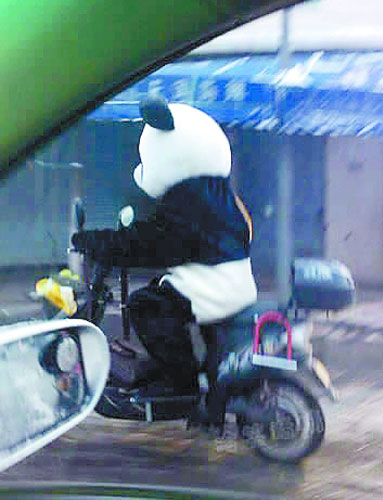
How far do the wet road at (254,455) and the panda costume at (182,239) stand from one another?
0.19 meters

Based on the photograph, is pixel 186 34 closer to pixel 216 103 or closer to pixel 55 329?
pixel 216 103

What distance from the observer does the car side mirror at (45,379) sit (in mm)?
2117

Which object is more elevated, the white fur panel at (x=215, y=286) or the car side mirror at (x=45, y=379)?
the white fur panel at (x=215, y=286)

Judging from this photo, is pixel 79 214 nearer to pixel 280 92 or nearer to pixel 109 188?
pixel 109 188

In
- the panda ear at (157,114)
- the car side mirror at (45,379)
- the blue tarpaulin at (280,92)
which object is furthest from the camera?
the panda ear at (157,114)

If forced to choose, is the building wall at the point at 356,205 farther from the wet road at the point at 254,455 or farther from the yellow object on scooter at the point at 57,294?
the yellow object on scooter at the point at 57,294

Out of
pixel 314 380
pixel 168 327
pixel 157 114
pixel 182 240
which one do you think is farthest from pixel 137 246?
pixel 314 380

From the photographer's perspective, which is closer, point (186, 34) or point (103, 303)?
point (186, 34)

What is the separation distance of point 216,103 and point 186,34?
0.20 m

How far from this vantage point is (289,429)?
2.35m

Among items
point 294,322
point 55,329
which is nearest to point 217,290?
point 294,322

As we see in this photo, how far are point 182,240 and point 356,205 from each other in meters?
0.47

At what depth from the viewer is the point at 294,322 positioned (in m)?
2.31

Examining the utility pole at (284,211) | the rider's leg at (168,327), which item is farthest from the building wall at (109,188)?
the rider's leg at (168,327)
